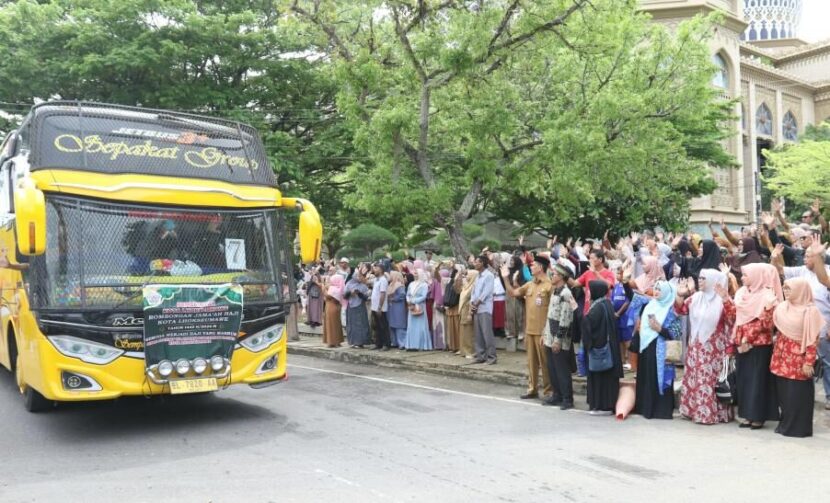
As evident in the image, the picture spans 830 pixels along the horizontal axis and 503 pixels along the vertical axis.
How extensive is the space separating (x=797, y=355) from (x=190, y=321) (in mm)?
6164

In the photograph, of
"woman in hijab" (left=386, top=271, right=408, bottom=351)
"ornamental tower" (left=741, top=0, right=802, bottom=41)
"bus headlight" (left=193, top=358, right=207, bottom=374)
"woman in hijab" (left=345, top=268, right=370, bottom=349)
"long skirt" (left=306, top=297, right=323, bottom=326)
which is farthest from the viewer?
"ornamental tower" (left=741, top=0, right=802, bottom=41)

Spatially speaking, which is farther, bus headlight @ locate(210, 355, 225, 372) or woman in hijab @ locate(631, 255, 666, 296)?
woman in hijab @ locate(631, 255, 666, 296)

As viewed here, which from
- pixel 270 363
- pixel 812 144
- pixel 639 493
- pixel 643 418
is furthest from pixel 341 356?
pixel 812 144

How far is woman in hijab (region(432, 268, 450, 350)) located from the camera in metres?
13.9

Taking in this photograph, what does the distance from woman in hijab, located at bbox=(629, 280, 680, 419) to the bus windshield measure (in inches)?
167

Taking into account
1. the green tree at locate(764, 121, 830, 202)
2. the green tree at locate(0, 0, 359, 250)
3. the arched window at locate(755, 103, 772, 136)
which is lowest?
the green tree at locate(764, 121, 830, 202)

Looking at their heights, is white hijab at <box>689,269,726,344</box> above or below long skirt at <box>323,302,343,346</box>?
above

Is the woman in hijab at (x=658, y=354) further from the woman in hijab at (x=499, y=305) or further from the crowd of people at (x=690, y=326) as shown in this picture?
the woman in hijab at (x=499, y=305)

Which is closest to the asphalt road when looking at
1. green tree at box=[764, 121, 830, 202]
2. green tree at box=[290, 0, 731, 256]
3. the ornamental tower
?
green tree at box=[290, 0, 731, 256]

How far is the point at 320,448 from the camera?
22.6 feet

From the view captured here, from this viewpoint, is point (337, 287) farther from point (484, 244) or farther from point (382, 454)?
point (382, 454)

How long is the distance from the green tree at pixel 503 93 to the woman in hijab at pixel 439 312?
0.81 m

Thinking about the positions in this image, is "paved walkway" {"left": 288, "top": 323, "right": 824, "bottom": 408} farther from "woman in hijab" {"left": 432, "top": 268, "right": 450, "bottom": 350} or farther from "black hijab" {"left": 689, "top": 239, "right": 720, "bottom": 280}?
"black hijab" {"left": 689, "top": 239, "right": 720, "bottom": 280}

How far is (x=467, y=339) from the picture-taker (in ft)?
42.6
